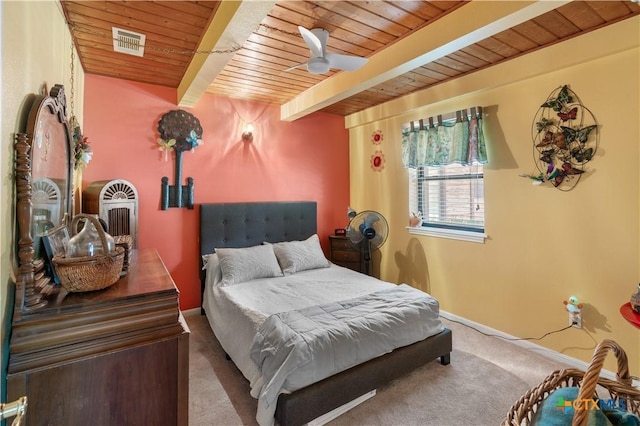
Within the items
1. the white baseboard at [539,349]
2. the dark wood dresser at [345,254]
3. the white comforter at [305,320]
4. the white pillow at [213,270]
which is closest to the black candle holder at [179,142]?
the white pillow at [213,270]

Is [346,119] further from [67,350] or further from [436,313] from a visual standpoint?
[67,350]

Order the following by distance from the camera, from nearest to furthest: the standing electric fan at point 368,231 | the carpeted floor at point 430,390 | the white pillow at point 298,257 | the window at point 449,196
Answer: the carpeted floor at point 430,390, the window at point 449,196, the white pillow at point 298,257, the standing electric fan at point 368,231

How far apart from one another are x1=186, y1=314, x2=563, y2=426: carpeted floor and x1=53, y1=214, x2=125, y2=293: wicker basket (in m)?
1.25

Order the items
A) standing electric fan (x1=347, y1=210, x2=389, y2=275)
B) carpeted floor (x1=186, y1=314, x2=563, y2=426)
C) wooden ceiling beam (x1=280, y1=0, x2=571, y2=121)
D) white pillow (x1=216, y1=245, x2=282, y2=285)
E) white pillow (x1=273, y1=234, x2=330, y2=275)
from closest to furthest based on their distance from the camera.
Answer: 1. wooden ceiling beam (x1=280, y1=0, x2=571, y2=121)
2. carpeted floor (x1=186, y1=314, x2=563, y2=426)
3. white pillow (x1=216, y1=245, x2=282, y2=285)
4. white pillow (x1=273, y1=234, x2=330, y2=275)
5. standing electric fan (x1=347, y1=210, x2=389, y2=275)

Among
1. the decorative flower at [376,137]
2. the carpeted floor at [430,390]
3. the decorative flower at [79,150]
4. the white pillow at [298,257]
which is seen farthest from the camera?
the decorative flower at [376,137]

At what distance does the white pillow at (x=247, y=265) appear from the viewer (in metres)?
2.94

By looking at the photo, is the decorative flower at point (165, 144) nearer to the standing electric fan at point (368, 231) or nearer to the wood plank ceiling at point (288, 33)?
the wood plank ceiling at point (288, 33)

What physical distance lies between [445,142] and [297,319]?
244 centimetres

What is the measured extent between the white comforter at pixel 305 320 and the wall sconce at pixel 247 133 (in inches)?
68.0

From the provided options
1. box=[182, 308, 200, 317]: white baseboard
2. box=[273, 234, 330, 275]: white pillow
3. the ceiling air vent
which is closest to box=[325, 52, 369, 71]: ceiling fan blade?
the ceiling air vent

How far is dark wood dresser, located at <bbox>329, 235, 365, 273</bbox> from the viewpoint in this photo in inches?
159

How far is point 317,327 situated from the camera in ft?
6.40

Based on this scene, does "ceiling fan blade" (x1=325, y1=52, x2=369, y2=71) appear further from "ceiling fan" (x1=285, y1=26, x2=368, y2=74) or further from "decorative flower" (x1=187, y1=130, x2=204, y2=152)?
"decorative flower" (x1=187, y1=130, x2=204, y2=152)

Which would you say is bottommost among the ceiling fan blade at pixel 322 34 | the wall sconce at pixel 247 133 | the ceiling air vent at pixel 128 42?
the wall sconce at pixel 247 133
